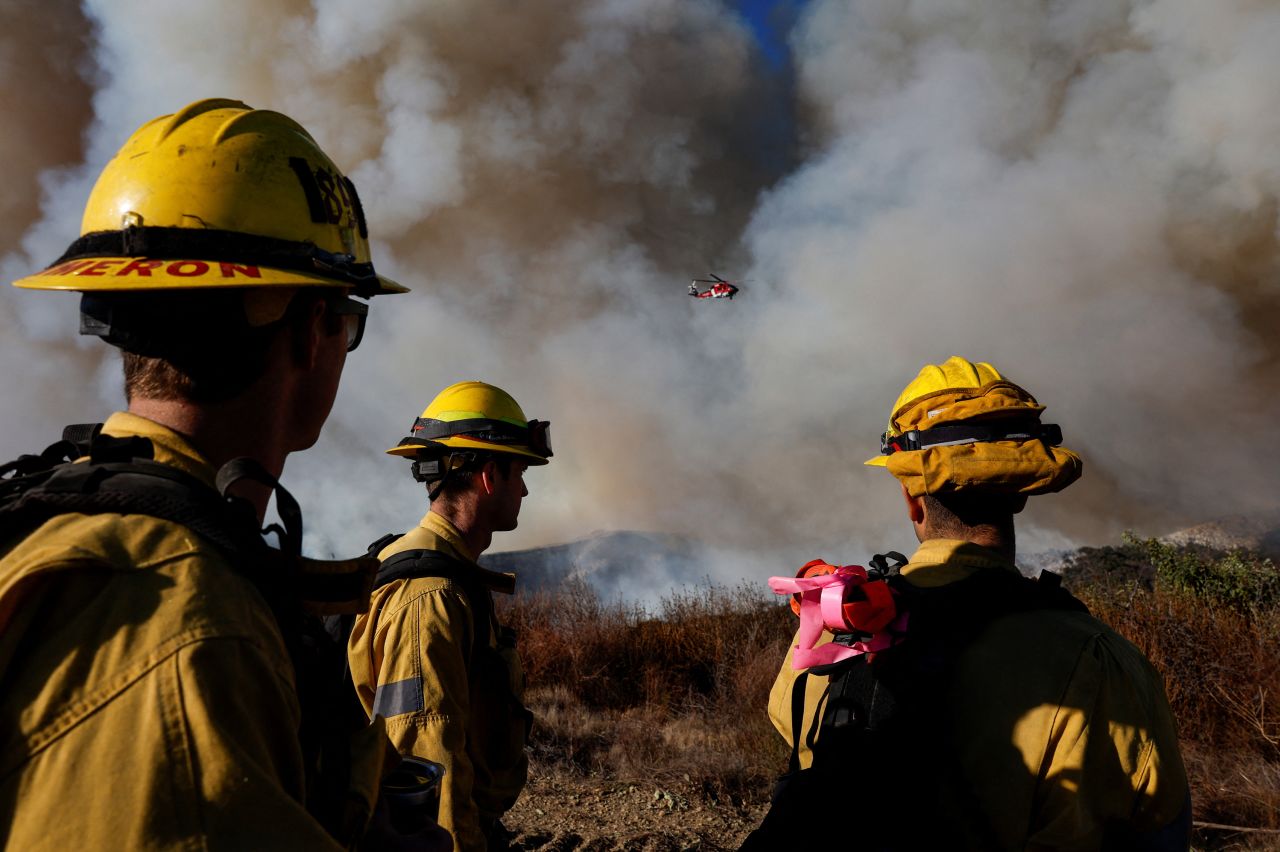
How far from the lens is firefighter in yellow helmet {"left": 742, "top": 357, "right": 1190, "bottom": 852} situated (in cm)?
154

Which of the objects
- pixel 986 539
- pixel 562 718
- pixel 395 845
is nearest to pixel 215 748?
pixel 395 845

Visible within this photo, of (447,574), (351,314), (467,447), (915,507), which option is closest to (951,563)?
(915,507)

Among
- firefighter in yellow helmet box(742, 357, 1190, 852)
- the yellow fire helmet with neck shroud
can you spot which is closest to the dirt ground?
firefighter in yellow helmet box(742, 357, 1190, 852)

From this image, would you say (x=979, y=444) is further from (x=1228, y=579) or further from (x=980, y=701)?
(x=1228, y=579)

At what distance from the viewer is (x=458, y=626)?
2484 millimetres

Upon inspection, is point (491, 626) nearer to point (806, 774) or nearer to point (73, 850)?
point (806, 774)

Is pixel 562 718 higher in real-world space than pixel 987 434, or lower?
lower

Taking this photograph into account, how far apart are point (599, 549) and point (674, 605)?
21796 mm

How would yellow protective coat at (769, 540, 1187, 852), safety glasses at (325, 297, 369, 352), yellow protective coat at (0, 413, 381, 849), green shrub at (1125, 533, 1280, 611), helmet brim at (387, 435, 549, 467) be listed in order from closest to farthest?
yellow protective coat at (0, 413, 381, 849), safety glasses at (325, 297, 369, 352), yellow protective coat at (769, 540, 1187, 852), helmet brim at (387, 435, 549, 467), green shrub at (1125, 533, 1280, 611)

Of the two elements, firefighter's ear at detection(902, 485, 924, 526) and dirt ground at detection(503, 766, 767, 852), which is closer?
firefighter's ear at detection(902, 485, 924, 526)

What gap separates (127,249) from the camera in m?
1.19

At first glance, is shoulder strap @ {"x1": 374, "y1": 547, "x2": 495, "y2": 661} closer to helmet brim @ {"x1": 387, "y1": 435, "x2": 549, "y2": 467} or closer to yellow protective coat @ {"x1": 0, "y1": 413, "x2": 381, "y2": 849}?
helmet brim @ {"x1": 387, "y1": 435, "x2": 549, "y2": 467}

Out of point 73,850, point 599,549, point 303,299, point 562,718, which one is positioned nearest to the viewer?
point 73,850

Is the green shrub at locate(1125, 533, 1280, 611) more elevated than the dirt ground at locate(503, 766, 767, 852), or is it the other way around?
the green shrub at locate(1125, 533, 1280, 611)
